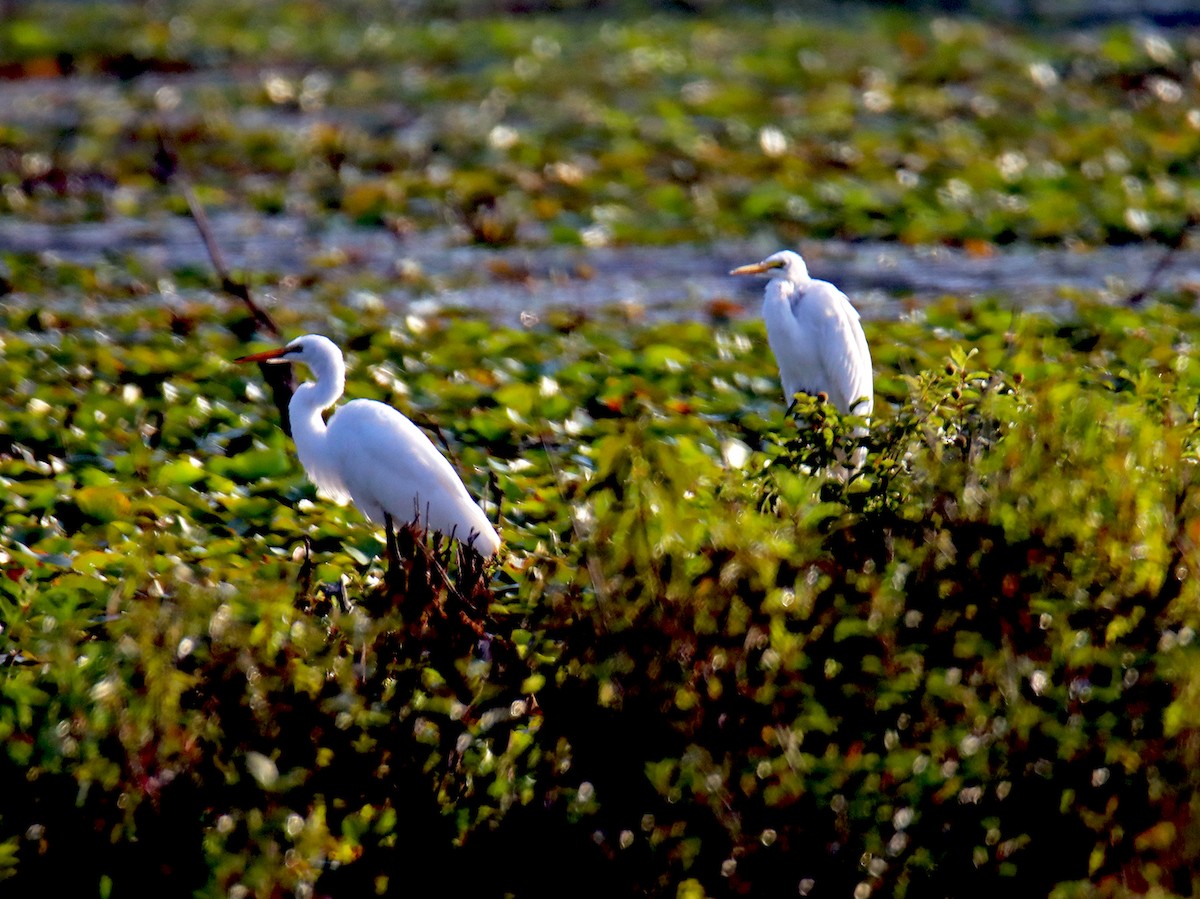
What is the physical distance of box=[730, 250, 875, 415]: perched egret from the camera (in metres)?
6.36

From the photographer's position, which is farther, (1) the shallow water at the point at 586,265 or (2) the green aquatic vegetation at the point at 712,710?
(1) the shallow water at the point at 586,265

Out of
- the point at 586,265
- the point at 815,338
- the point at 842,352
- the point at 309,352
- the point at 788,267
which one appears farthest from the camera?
the point at 586,265

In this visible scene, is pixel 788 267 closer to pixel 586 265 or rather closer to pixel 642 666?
pixel 586 265

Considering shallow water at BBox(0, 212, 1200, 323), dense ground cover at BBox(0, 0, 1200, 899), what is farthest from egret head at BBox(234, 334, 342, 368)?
shallow water at BBox(0, 212, 1200, 323)

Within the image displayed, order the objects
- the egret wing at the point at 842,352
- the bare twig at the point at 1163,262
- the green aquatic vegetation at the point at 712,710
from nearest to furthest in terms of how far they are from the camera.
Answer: the green aquatic vegetation at the point at 712,710 < the egret wing at the point at 842,352 < the bare twig at the point at 1163,262

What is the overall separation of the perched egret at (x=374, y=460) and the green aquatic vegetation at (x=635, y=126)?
15.6 feet

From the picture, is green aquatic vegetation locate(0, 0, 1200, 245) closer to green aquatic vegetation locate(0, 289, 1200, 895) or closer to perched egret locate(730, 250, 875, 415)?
perched egret locate(730, 250, 875, 415)

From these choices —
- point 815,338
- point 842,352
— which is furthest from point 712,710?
point 815,338

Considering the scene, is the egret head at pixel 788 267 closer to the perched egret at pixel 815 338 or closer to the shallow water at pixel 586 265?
the perched egret at pixel 815 338

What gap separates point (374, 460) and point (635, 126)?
8.17 meters

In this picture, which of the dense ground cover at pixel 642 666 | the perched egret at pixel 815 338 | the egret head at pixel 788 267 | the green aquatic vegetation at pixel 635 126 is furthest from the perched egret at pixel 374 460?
the green aquatic vegetation at pixel 635 126

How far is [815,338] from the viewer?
254 inches

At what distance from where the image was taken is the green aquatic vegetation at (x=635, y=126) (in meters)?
11.0

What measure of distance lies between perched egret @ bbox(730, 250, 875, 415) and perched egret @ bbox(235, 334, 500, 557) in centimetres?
165
